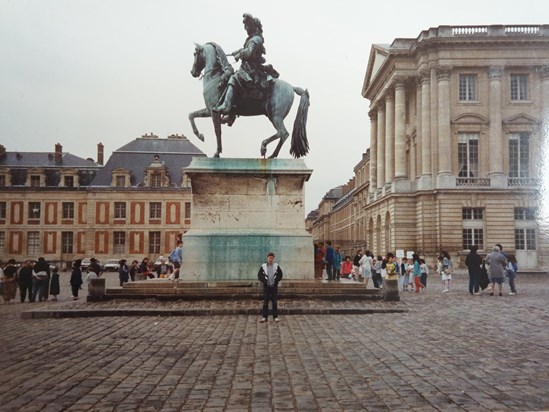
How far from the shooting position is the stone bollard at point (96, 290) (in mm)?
15852

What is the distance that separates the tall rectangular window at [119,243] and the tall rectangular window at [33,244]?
25.7 ft

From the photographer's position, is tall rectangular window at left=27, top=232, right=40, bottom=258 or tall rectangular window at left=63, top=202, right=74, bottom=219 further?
tall rectangular window at left=63, top=202, right=74, bottom=219

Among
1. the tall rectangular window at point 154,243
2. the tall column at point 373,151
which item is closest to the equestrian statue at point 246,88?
the tall rectangular window at point 154,243

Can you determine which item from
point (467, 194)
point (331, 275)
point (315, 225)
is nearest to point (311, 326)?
point (331, 275)

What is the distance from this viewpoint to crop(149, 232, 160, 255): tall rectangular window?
210 ft

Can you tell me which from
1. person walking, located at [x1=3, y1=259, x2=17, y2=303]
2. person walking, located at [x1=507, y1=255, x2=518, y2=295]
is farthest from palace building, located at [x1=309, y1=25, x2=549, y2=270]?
person walking, located at [x1=3, y1=259, x2=17, y2=303]

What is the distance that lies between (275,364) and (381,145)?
58.4 m

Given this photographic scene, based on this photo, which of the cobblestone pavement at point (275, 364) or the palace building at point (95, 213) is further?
the palace building at point (95, 213)

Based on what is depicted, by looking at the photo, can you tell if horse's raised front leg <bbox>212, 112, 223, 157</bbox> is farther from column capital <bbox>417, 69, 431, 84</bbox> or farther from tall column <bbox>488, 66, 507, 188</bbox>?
column capital <bbox>417, 69, 431, 84</bbox>

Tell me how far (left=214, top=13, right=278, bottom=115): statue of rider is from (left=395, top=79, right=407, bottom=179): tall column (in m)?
40.0

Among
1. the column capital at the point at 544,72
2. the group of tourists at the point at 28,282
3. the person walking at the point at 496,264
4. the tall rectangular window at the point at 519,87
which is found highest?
the column capital at the point at 544,72

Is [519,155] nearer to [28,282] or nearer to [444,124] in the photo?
[444,124]

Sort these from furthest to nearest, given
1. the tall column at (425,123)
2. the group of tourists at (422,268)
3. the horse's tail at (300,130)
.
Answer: the tall column at (425,123) < the group of tourists at (422,268) < the horse's tail at (300,130)

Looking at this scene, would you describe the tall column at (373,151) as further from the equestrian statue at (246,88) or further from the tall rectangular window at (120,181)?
the equestrian statue at (246,88)
